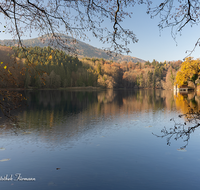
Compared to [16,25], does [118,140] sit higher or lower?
lower

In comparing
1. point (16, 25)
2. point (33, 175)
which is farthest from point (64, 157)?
point (16, 25)

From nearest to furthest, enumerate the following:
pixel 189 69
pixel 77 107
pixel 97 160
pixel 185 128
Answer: pixel 97 160 < pixel 185 128 < pixel 189 69 < pixel 77 107

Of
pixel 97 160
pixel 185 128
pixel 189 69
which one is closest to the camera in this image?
pixel 97 160

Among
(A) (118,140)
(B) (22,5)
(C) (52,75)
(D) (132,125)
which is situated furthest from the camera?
(C) (52,75)

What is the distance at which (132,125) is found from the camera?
55.0ft

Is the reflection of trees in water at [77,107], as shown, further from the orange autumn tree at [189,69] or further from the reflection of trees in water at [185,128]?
the orange autumn tree at [189,69]

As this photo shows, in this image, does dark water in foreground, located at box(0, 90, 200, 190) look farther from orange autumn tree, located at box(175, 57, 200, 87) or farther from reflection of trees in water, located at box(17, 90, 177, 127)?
orange autumn tree, located at box(175, 57, 200, 87)

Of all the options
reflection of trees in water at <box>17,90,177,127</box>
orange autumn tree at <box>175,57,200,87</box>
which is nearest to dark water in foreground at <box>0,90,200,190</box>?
reflection of trees in water at <box>17,90,177,127</box>

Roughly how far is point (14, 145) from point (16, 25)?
7009 millimetres

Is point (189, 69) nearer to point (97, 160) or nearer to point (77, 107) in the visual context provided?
point (77, 107)

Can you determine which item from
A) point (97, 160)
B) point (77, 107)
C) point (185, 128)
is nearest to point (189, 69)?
point (185, 128)

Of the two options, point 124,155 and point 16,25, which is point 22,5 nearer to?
point 16,25

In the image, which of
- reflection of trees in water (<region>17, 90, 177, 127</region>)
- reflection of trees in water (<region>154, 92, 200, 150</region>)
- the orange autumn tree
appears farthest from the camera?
reflection of trees in water (<region>17, 90, 177, 127</region>)

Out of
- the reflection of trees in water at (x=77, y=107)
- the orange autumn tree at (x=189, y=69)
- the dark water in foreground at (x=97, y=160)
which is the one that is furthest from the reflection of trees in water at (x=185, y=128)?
the reflection of trees in water at (x=77, y=107)
